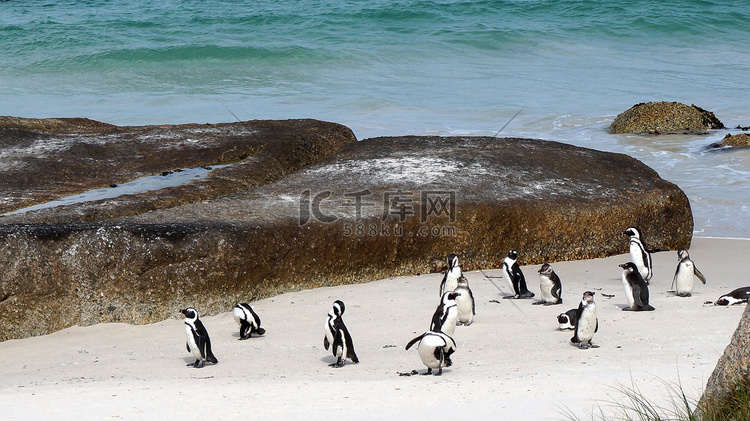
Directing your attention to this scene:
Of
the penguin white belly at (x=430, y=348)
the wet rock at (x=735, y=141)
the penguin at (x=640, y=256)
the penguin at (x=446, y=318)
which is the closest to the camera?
the penguin white belly at (x=430, y=348)

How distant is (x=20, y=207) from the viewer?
7.57 meters

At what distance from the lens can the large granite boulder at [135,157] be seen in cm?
779

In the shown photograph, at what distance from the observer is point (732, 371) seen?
3496 millimetres

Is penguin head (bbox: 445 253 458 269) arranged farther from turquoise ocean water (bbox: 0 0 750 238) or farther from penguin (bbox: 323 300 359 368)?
turquoise ocean water (bbox: 0 0 750 238)

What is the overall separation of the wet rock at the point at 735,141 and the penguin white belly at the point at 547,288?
9019 mm

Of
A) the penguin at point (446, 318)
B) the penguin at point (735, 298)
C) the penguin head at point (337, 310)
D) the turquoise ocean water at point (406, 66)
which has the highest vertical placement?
the penguin head at point (337, 310)

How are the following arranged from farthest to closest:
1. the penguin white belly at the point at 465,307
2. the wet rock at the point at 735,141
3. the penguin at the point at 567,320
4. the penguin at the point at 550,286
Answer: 1. the wet rock at the point at 735,141
2. the penguin at the point at 550,286
3. the penguin white belly at the point at 465,307
4. the penguin at the point at 567,320

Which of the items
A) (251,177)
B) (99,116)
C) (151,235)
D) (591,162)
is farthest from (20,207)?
(99,116)

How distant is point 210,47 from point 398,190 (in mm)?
22325

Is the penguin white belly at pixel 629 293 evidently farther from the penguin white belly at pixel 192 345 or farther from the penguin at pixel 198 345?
the penguin white belly at pixel 192 345

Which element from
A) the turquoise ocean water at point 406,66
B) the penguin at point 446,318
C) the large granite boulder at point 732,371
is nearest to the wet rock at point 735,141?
the turquoise ocean water at point 406,66

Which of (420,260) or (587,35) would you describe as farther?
(587,35)

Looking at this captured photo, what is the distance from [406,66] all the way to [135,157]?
59.3 ft

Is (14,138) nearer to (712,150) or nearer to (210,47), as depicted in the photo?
(712,150)
